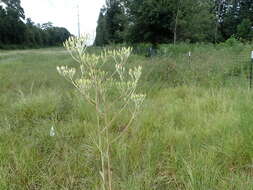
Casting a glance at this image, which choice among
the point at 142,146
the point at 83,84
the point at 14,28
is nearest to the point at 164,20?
the point at 142,146

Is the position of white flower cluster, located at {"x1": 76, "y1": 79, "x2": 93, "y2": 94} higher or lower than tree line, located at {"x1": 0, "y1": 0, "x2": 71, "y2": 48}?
lower

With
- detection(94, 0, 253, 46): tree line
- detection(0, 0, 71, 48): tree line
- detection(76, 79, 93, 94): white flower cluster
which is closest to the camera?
detection(76, 79, 93, 94): white flower cluster

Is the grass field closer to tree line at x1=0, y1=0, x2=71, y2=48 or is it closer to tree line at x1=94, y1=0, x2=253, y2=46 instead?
tree line at x1=94, y1=0, x2=253, y2=46

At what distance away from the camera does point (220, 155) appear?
1529 mm

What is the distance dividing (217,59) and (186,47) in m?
6.07

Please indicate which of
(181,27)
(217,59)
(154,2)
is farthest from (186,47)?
(217,59)

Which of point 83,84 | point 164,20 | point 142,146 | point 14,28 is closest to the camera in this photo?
point 83,84

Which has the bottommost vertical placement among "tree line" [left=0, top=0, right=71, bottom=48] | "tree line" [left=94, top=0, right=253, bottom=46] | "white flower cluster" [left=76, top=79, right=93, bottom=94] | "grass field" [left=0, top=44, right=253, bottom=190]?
"grass field" [left=0, top=44, right=253, bottom=190]

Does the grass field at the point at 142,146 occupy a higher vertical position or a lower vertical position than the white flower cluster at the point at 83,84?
lower

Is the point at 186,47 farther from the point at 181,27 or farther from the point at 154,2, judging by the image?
the point at 154,2

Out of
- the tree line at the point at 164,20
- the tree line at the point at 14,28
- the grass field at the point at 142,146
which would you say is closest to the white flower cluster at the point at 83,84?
the grass field at the point at 142,146

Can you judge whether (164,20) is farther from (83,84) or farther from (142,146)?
(83,84)

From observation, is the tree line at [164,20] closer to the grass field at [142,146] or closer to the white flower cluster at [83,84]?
the grass field at [142,146]

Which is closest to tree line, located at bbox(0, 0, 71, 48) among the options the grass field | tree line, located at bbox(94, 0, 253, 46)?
tree line, located at bbox(94, 0, 253, 46)
